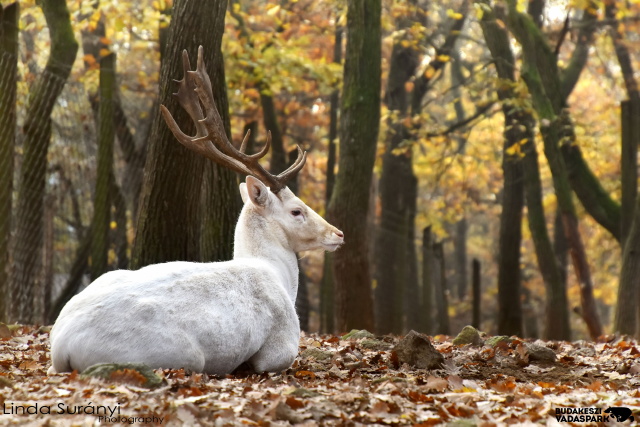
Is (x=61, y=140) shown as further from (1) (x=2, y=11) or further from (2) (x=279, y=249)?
(2) (x=279, y=249)

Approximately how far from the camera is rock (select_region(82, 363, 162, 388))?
5012 mm

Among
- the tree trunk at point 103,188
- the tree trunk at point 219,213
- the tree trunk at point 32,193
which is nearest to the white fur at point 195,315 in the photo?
the tree trunk at point 219,213

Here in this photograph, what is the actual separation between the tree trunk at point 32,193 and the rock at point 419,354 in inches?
239

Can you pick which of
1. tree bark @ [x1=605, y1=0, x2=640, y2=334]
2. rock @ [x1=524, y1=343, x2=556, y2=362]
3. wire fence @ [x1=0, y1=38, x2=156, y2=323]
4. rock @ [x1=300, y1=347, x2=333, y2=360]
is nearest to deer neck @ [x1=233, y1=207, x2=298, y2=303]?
rock @ [x1=300, y1=347, x2=333, y2=360]

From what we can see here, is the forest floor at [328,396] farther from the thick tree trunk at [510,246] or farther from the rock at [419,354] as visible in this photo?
the thick tree trunk at [510,246]

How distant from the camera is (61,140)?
13039 mm

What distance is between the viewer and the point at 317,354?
753cm

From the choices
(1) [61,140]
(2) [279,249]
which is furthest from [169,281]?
(1) [61,140]

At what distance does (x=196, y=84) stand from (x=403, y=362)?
10.1 feet

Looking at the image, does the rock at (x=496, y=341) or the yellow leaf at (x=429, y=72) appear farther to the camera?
the yellow leaf at (x=429, y=72)

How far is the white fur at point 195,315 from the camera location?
5562mm

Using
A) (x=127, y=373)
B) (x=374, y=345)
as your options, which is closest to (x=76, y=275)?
(x=374, y=345)

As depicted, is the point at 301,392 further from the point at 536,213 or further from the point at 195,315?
the point at 536,213

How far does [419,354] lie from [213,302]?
5.88ft
